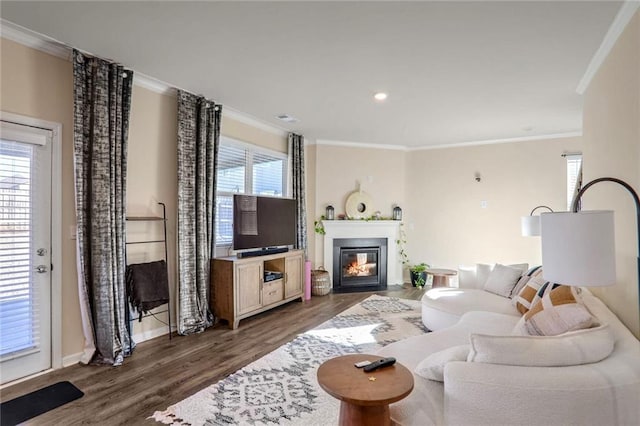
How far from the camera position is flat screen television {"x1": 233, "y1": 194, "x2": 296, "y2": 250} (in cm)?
441

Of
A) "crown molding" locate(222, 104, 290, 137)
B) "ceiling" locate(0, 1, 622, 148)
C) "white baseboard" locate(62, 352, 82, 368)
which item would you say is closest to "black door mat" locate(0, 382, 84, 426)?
"white baseboard" locate(62, 352, 82, 368)

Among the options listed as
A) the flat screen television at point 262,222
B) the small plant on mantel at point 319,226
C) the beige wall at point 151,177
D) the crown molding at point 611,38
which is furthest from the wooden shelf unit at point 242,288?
the crown molding at point 611,38

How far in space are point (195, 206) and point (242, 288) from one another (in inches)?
44.5

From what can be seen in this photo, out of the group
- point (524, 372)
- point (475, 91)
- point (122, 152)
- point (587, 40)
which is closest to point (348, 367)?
point (524, 372)

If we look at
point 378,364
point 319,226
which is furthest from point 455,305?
point 319,226

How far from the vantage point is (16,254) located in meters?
2.74

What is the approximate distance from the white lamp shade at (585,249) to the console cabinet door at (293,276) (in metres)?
3.81

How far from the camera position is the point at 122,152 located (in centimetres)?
325

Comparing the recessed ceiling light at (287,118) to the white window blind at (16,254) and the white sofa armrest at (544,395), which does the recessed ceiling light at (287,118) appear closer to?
the white window blind at (16,254)

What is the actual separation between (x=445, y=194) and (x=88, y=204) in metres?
5.73

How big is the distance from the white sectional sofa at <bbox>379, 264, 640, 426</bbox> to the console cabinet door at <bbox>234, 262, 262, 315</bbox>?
271 centimetres

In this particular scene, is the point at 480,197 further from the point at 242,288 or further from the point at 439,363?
the point at 439,363

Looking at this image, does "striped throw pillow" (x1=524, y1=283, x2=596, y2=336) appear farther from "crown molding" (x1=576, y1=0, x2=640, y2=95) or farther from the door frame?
the door frame

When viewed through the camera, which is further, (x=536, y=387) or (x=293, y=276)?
(x=293, y=276)
